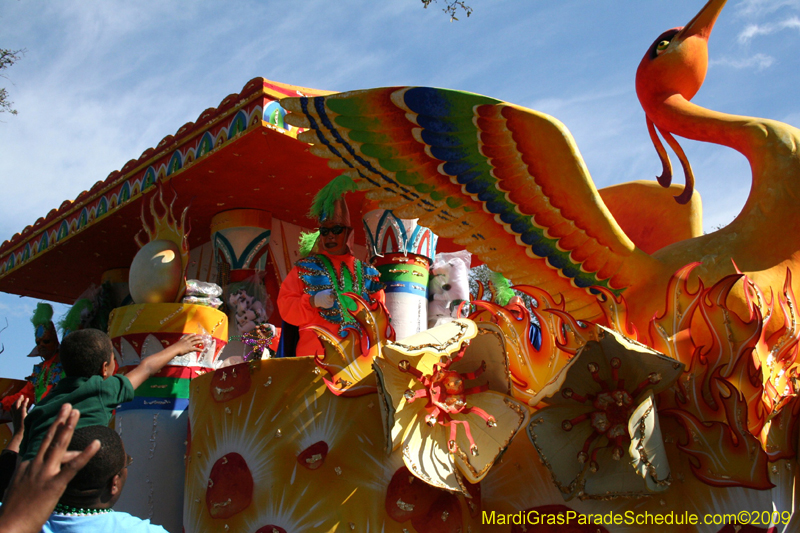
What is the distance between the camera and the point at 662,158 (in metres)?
3.54

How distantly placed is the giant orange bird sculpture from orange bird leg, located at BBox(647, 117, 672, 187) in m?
0.28

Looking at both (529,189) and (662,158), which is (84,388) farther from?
(662,158)

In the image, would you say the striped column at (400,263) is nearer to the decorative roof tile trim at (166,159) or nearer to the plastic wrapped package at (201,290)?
the decorative roof tile trim at (166,159)

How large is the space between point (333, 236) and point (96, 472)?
248 cm

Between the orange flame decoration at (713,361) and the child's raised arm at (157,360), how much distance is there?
44.7 inches

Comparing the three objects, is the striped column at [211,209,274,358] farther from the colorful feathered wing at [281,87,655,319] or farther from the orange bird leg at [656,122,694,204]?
the orange bird leg at [656,122,694,204]

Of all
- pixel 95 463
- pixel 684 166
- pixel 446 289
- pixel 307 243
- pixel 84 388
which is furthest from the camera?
pixel 446 289

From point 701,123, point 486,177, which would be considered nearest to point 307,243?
point 486,177

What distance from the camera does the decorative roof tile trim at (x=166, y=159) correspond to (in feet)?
13.2

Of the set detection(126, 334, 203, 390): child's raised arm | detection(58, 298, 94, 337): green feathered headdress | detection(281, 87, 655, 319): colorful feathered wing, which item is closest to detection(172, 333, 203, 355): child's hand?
detection(126, 334, 203, 390): child's raised arm

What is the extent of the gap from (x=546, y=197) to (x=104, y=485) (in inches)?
81.5

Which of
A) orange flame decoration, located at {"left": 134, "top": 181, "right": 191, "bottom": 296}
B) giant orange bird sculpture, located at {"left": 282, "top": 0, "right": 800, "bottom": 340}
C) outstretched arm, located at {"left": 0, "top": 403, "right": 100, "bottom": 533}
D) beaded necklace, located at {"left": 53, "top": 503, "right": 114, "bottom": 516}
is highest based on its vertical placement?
orange flame decoration, located at {"left": 134, "top": 181, "right": 191, "bottom": 296}

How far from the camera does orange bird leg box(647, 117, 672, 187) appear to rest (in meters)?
3.51

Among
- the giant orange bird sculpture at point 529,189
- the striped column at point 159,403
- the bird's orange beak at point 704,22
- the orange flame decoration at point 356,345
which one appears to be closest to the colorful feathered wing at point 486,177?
the giant orange bird sculpture at point 529,189
